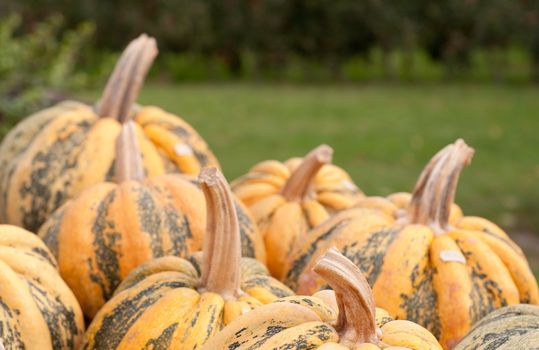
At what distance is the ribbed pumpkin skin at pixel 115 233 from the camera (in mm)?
2605

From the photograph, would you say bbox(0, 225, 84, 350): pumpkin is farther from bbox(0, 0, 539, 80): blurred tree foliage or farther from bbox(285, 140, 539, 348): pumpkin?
bbox(0, 0, 539, 80): blurred tree foliage

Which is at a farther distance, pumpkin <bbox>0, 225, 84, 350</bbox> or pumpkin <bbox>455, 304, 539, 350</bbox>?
pumpkin <bbox>0, 225, 84, 350</bbox>

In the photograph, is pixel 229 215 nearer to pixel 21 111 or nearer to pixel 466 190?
pixel 21 111

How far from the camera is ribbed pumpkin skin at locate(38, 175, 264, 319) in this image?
2.61 metres

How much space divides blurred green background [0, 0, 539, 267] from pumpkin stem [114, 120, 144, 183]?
24.9 feet

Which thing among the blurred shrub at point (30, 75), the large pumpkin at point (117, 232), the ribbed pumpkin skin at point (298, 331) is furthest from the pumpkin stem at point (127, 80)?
the blurred shrub at point (30, 75)

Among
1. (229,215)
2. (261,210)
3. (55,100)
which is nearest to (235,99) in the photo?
Answer: (55,100)

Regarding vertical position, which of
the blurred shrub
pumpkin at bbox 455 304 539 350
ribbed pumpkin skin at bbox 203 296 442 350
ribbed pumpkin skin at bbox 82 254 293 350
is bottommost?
the blurred shrub

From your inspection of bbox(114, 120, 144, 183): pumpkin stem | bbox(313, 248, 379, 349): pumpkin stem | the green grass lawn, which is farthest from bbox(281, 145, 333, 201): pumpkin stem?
the green grass lawn

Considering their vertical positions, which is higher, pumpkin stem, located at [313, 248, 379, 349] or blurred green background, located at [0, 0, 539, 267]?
pumpkin stem, located at [313, 248, 379, 349]

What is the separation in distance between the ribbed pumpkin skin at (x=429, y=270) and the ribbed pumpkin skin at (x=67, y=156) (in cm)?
75

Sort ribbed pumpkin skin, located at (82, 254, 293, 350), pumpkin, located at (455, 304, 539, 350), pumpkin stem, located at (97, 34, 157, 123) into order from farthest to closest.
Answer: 1. pumpkin stem, located at (97, 34, 157, 123)
2. ribbed pumpkin skin, located at (82, 254, 293, 350)
3. pumpkin, located at (455, 304, 539, 350)

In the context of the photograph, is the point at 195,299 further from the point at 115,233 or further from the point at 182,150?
the point at 182,150

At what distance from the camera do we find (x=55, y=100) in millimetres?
5191
